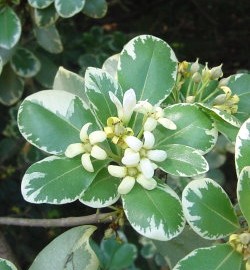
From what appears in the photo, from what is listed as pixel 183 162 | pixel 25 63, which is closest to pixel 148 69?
pixel 183 162

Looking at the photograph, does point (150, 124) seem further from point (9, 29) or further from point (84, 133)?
point (9, 29)

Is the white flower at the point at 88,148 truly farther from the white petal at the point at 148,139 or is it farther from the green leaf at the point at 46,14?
the green leaf at the point at 46,14

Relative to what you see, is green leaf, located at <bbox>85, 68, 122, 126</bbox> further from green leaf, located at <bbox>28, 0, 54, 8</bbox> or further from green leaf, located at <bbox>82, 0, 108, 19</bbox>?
green leaf, located at <bbox>82, 0, 108, 19</bbox>

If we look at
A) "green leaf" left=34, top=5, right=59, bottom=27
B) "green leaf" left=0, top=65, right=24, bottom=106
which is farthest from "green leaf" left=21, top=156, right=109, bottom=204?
"green leaf" left=0, top=65, right=24, bottom=106

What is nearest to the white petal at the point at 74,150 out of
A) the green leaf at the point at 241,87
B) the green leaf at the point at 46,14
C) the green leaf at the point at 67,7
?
the green leaf at the point at 241,87

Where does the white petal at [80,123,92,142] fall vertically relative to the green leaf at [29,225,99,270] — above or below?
above

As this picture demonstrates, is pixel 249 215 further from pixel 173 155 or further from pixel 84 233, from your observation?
pixel 84 233

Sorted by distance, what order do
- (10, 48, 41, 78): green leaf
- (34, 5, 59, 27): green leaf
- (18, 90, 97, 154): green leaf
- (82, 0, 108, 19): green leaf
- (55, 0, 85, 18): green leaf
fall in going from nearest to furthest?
(18, 90, 97, 154): green leaf, (55, 0, 85, 18): green leaf, (34, 5, 59, 27): green leaf, (82, 0, 108, 19): green leaf, (10, 48, 41, 78): green leaf
